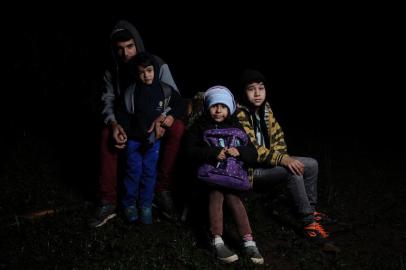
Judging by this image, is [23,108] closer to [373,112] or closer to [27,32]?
[27,32]

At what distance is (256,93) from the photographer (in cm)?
487

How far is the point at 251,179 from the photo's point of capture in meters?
4.77

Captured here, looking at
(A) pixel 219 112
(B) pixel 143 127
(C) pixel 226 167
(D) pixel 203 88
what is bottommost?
(C) pixel 226 167

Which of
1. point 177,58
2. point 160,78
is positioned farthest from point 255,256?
point 177,58

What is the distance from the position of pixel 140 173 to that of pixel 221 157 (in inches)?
45.1

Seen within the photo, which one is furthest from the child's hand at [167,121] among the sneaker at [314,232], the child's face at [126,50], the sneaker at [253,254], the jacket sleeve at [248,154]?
the sneaker at [314,232]

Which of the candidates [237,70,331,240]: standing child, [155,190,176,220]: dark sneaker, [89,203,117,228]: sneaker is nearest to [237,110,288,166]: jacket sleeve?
[237,70,331,240]: standing child

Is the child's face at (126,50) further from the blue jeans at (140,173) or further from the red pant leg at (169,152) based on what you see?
the blue jeans at (140,173)

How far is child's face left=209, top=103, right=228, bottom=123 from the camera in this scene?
15.0 ft

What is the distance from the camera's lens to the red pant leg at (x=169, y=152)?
529cm

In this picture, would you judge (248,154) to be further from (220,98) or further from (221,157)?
(220,98)

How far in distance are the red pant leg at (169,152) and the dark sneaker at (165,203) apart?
66 millimetres

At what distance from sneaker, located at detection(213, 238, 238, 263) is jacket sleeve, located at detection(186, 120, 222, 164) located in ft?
2.66

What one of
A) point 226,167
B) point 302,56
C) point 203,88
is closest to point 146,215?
point 226,167
